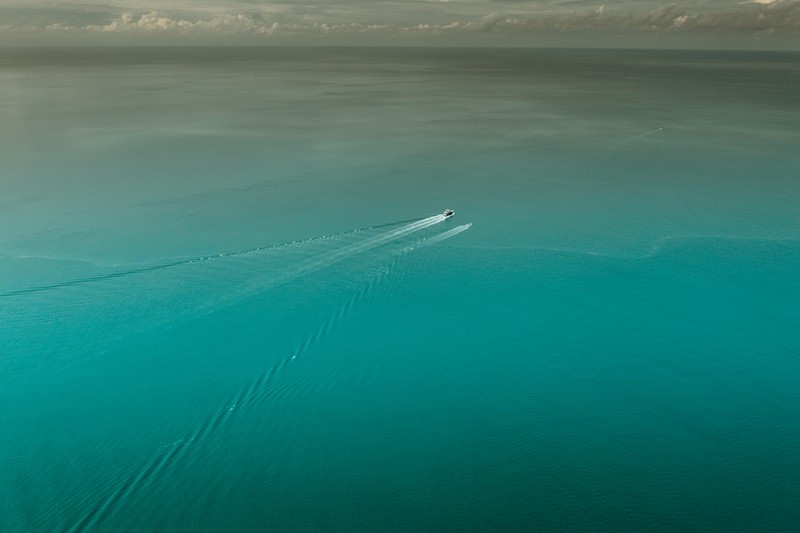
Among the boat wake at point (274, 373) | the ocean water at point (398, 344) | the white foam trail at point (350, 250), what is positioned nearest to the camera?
the boat wake at point (274, 373)

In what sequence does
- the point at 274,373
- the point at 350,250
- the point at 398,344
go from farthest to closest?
the point at 350,250
the point at 398,344
the point at 274,373

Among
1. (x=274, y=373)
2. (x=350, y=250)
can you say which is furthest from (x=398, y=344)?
(x=350, y=250)

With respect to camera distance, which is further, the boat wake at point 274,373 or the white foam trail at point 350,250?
the white foam trail at point 350,250

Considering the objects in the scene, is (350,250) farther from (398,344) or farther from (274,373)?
(274,373)

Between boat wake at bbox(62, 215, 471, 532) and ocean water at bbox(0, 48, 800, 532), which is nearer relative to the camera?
boat wake at bbox(62, 215, 471, 532)

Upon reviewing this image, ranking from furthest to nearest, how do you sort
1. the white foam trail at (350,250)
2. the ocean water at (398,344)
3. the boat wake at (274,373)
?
the white foam trail at (350,250)
the ocean water at (398,344)
the boat wake at (274,373)

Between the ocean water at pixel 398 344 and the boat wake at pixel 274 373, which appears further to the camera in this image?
the ocean water at pixel 398 344

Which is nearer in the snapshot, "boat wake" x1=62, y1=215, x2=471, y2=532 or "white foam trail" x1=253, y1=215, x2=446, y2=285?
"boat wake" x1=62, y1=215, x2=471, y2=532

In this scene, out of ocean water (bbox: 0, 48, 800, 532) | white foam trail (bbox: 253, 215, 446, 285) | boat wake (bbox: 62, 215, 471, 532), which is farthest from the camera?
white foam trail (bbox: 253, 215, 446, 285)

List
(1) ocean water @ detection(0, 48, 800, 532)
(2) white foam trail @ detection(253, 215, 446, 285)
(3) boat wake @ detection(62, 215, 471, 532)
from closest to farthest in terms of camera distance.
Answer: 1. (3) boat wake @ detection(62, 215, 471, 532)
2. (1) ocean water @ detection(0, 48, 800, 532)
3. (2) white foam trail @ detection(253, 215, 446, 285)
